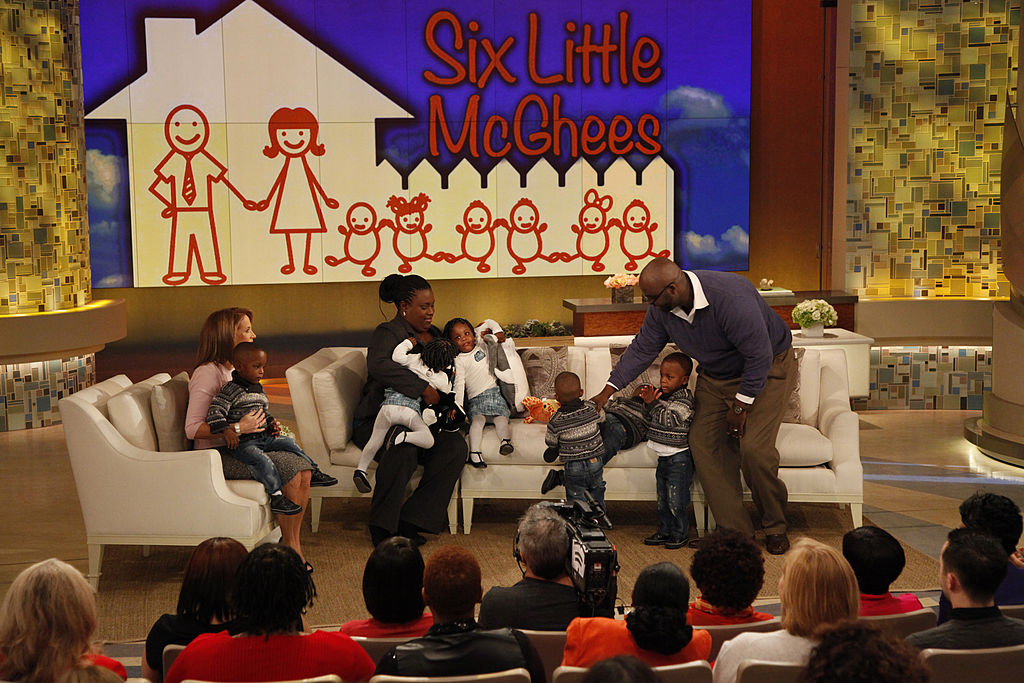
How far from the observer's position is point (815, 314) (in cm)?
820

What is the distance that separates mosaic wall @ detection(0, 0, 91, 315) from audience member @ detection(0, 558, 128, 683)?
261 inches

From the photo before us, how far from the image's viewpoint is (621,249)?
33.5ft

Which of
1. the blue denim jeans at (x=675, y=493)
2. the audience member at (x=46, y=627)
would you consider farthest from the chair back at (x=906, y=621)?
the blue denim jeans at (x=675, y=493)

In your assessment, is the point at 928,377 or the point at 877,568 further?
the point at 928,377

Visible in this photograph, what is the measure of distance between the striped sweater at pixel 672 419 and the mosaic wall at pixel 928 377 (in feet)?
14.1

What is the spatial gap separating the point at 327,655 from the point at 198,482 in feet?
7.91

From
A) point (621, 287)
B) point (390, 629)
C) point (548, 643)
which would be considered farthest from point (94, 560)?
point (621, 287)

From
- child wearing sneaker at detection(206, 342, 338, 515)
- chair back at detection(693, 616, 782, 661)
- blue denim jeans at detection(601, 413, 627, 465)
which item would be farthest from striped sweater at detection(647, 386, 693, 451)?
chair back at detection(693, 616, 782, 661)

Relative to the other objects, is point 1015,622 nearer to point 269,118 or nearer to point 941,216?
point 941,216

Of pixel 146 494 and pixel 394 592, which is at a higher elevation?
pixel 394 592

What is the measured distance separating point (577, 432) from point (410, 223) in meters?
5.23

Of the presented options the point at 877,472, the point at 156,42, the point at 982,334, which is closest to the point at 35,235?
the point at 156,42

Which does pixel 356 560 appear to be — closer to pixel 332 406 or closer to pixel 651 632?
pixel 332 406

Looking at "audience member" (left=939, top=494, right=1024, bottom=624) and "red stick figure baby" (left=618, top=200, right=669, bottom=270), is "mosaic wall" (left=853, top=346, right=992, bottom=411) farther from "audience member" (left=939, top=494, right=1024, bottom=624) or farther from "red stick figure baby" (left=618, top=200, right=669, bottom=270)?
"audience member" (left=939, top=494, right=1024, bottom=624)
